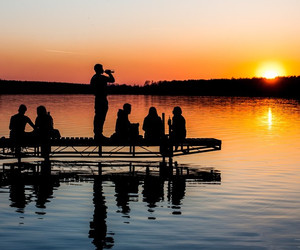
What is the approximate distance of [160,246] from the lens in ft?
36.8

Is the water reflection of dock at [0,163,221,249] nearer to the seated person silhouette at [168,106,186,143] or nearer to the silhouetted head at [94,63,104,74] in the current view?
the seated person silhouette at [168,106,186,143]

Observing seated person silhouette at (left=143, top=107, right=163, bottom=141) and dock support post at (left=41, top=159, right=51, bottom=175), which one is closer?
dock support post at (left=41, top=159, right=51, bottom=175)

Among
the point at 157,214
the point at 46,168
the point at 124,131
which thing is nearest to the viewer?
the point at 157,214

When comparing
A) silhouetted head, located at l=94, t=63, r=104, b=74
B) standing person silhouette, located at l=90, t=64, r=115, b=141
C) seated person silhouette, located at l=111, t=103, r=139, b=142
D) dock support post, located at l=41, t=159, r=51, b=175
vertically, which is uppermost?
silhouetted head, located at l=94, t=63, r=104, b=74

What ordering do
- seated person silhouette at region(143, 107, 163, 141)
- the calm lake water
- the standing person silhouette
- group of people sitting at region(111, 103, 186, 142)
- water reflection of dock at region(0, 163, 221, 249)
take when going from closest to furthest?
1. the calm lake water
2. water reflection of dock at region(0, 163, 221, 249)
3. the standing person silhouette
4. group of people sitting at region(111, 103, 186, 142)
5. seated person silhouette at region(143, 107, 163, 141)

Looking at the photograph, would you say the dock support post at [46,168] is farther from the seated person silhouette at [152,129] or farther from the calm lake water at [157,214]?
the seated person silhouette at [152,129]

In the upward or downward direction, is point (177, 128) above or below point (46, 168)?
above

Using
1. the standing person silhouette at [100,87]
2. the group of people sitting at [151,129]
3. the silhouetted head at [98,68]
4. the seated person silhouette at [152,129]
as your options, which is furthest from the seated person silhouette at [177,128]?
the silhouetted head at [98,68]

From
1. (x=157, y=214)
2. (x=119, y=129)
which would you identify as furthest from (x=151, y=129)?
(x=157, y=214)

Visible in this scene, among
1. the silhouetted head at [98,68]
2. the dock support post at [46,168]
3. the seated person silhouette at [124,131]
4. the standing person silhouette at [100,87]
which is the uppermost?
the silhouetted head at [98,68]

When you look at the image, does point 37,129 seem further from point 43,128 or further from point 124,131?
point 124,131

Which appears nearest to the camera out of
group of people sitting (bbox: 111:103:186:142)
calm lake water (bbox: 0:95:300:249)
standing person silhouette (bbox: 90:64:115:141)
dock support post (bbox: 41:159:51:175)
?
calm lake water (bbox: 0:95:300:249)

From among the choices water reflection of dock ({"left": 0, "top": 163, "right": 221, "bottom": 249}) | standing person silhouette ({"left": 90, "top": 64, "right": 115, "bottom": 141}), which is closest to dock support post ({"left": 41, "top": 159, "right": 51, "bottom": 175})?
water reflection of dock ({"left": 0, "top": 163, "right": 221, "bottom": 249})

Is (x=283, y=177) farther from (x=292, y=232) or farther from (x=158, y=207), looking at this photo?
(x=292, y=232)
